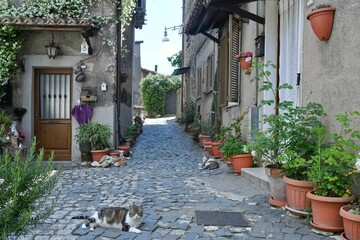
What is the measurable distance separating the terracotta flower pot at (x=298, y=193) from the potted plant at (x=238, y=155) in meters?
2.46

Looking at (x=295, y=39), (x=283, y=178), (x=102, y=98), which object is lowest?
(x=283, y=178)

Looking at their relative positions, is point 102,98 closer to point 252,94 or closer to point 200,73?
point 252,94

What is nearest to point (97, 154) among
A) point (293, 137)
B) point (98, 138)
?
point (98, 138)

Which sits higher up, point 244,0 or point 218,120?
point 244,0

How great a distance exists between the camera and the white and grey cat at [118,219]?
12.1 feet

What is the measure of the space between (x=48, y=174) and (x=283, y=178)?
2.62 m

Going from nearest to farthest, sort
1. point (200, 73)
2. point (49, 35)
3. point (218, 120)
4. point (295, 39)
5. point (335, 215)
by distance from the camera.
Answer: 1. point (335, 215)
2. point (295, 39)
3. point (49, 35)
4. point (218, 120)
5. point (200, 73)

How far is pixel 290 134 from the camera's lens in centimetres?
406

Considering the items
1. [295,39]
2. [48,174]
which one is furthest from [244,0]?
[48,174]

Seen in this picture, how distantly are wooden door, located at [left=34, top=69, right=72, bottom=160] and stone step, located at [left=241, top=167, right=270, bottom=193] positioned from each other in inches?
173

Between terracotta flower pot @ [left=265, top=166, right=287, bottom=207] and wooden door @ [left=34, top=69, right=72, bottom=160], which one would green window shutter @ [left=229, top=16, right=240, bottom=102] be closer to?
wooden door @ [left=34, top=69, right=72, bottom=160]

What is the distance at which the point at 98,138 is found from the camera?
811 cm

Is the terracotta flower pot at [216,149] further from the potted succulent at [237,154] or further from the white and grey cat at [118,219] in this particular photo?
the white and grey cat at [118,219]

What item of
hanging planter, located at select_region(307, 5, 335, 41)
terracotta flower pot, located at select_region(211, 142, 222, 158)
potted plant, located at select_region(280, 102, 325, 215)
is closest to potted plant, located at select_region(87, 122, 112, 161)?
terracotta flower pot, located at select_region(211, 142, 222, 158)
